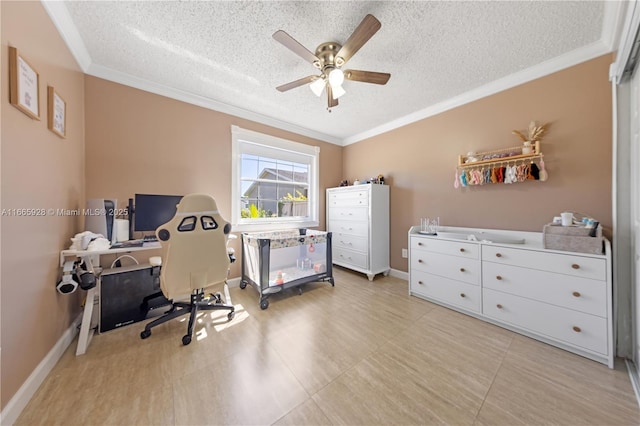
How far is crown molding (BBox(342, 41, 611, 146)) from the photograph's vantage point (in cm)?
178

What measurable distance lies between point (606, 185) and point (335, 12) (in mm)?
2597

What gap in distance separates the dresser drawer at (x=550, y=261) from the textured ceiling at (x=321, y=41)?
175cm

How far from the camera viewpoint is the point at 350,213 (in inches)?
135

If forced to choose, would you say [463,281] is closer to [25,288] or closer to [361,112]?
[361,112]

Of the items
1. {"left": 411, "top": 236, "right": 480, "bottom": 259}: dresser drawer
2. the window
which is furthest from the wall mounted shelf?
the window

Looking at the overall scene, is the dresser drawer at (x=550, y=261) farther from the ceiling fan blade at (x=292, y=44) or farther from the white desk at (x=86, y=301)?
the white desk at (x=86, y=301)

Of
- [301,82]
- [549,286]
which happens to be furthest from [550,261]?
[301,82]

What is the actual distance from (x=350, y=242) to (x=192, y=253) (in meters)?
2.31

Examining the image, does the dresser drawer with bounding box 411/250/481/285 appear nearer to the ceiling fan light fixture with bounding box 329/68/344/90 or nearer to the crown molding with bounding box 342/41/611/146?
the crown molding with bounding box 342/41/611/146

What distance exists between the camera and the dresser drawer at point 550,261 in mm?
→ 1504

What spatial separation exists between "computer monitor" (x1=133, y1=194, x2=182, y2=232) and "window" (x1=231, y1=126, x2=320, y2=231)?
77 cm

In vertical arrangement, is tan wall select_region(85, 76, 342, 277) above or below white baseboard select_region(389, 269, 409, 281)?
above

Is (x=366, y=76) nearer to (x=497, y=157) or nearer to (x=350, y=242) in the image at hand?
(x=497, y=157)

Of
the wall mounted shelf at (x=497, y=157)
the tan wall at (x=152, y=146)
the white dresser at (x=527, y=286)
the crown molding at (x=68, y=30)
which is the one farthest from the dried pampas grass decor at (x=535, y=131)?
the crown molding at (x=68, y=30)
